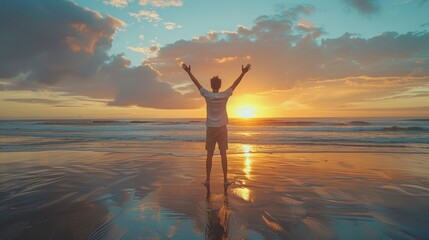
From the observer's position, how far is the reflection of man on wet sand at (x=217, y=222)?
3213 millimetres

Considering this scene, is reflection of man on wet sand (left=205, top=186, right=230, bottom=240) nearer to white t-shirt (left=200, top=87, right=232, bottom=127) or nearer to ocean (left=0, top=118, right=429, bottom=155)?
white t-shirt (left=200, top=87, right=232, bottom=127)

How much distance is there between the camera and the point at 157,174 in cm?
711

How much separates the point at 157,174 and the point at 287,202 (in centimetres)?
364

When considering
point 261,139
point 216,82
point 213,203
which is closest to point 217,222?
point 213,203

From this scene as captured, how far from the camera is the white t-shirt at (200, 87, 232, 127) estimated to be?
5605 millimetres

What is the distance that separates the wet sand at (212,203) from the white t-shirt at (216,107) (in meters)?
1.33

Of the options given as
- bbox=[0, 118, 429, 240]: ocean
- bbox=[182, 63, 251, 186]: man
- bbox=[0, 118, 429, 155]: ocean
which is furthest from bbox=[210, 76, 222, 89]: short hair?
bbox=[0, 118, 429, 155]: ocean

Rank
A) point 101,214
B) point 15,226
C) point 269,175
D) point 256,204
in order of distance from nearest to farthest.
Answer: point 15,226 → point 101,214 → point 256,204 → point 269,175

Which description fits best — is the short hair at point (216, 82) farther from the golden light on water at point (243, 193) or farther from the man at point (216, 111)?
the golden light on water at point (243, 193)

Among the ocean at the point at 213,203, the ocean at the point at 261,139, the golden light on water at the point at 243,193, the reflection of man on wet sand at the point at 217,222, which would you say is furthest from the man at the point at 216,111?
the ocean at the point at 261,139

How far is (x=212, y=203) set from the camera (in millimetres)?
4523

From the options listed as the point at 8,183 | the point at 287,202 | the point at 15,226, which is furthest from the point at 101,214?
the point at 8,183

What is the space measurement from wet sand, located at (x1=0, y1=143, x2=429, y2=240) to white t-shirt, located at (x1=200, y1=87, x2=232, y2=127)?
4.36 feet

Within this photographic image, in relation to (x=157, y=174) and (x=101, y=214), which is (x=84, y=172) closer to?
(x=157, y=174)
